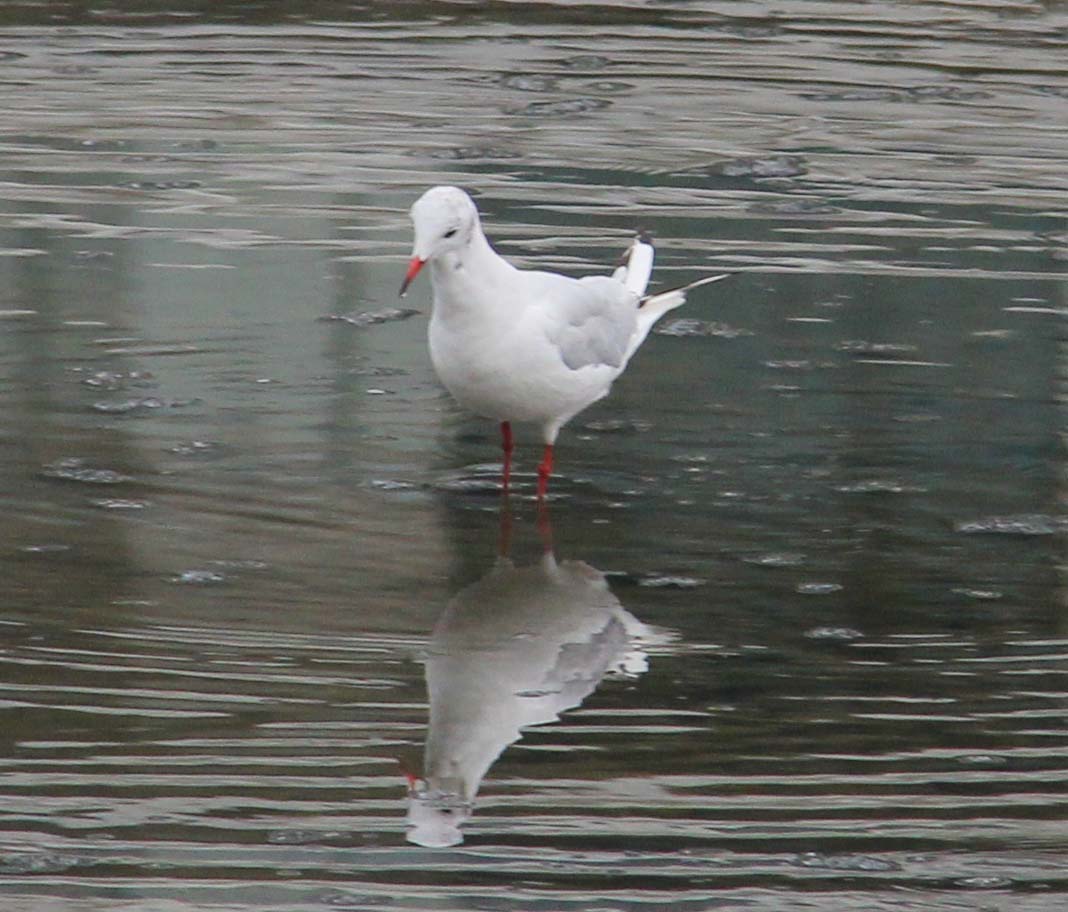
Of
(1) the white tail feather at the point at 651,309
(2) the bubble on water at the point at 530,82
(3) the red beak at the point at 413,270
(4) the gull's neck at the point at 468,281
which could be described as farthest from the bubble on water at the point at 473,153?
(3) the red beak at the point at 413,270

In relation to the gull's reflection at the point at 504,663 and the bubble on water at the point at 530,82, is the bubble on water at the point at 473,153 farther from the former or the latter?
the gull's reflection at the point at 504,663

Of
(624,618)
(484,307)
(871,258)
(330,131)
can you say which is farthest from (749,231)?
(624,618)

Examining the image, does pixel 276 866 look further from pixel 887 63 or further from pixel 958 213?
pixel 887 63

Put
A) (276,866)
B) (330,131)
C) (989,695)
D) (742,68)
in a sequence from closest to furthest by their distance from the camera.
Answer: (276,866), (989,695), (330,131), (742,68)

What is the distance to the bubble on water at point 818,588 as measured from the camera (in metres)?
5.45

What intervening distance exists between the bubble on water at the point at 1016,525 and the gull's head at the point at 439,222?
5.04 ft

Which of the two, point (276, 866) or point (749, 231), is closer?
point (276, 866)

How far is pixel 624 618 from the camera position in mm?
5262

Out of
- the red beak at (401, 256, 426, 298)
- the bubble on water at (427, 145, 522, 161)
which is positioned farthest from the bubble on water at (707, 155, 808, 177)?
the red beak at (401, 256, 426, 298)

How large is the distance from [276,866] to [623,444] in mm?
2807

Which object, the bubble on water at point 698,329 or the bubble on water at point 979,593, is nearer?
the bubble on water at point 979,593

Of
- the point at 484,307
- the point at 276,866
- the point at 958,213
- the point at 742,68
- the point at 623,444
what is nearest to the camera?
the point at 276,866

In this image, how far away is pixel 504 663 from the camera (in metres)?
4.95

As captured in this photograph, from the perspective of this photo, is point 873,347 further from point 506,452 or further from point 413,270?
point 413,270
